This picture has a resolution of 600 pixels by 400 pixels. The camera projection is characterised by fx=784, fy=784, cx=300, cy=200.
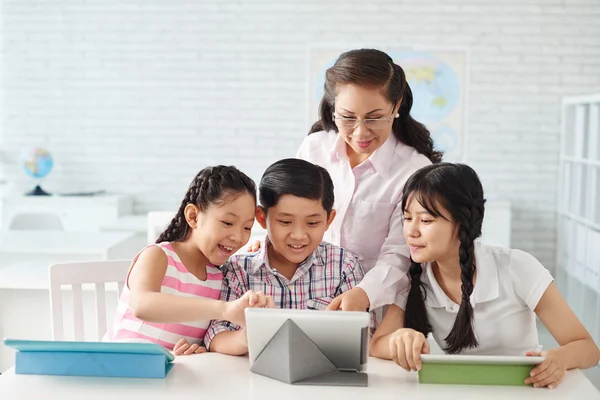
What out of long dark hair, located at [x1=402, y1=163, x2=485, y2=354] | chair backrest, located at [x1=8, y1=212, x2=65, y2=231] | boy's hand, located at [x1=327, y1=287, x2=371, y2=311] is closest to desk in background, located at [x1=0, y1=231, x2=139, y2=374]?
chair backrest, located at [x1=8, y1=212, x2=65, y2=231]

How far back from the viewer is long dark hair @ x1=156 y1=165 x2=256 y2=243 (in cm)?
176

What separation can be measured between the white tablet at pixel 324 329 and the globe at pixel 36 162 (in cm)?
444

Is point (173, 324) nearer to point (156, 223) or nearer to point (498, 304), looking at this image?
point (498, 304)

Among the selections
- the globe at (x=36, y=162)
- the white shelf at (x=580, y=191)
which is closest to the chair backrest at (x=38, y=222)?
the globe at (x=36, y=162)

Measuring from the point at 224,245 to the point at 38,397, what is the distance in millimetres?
532

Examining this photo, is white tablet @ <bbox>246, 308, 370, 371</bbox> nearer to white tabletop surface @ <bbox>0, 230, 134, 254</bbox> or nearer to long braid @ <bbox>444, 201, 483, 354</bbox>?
long braid @ <bbox>444, 201, 483, 354</bbox>

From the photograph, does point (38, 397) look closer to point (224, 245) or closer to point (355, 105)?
point (224, 245)

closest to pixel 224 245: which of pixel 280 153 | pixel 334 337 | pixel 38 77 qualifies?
pixel 334 337

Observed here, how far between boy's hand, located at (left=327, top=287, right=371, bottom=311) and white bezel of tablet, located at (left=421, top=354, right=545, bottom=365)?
260 millimetres

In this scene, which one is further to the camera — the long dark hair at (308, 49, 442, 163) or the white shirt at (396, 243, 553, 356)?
the long dark hair at (308, 49, 442, 163)

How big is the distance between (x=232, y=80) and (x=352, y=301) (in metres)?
4.22

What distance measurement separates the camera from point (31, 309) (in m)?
3.20

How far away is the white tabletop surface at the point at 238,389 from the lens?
54.8 inches

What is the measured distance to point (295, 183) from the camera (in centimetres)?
178
